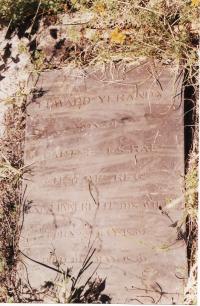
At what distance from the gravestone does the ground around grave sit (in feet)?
0.37

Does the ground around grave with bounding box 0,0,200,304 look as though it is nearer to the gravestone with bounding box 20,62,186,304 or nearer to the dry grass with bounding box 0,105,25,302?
the dry grass with bounding box 0,105,25,302

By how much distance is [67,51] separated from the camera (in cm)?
349

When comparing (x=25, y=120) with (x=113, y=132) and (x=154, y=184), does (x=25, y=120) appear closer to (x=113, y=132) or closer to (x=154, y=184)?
(x=113, y=132)

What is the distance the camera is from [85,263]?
3.04 m

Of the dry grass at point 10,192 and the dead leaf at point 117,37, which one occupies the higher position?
the dead leaf at point 117,37

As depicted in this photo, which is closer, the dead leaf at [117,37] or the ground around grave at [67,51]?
the ground around grave at [67,51]

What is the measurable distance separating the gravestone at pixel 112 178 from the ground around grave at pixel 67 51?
0.11m

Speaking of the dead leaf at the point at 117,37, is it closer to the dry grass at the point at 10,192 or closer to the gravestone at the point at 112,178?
the gravestone at the point at 112,178

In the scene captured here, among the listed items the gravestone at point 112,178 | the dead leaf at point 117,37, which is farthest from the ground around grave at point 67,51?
the gravestone at point 112,178

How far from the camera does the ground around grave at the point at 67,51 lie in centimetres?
A: 312

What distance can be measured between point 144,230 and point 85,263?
505 millimetres

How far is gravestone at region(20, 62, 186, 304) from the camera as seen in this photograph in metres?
2.92

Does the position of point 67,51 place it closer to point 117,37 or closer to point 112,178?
point 117,37

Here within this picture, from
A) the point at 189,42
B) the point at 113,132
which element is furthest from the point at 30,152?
the point at 189,42
